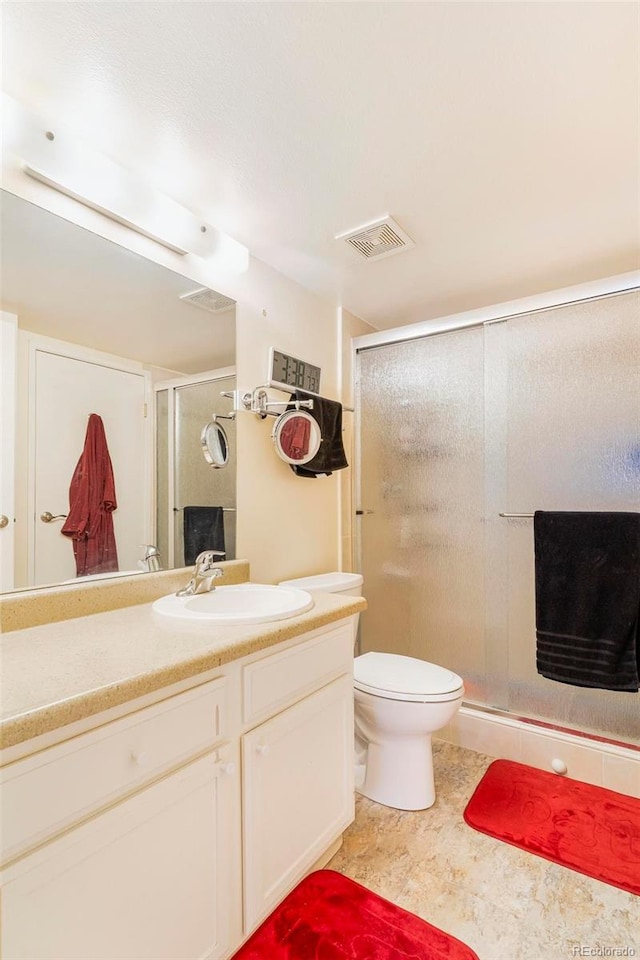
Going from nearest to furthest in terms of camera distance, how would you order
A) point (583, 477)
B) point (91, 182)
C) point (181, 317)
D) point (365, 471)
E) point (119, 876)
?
point (119, 876), point (91, 182), point (181, 317), point (583, 477), point (365, 471)

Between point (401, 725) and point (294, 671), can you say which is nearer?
point (294, 671)

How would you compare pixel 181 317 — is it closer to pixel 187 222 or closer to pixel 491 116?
pixel 187 222

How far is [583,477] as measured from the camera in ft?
6.42

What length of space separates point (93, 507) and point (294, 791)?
98cm

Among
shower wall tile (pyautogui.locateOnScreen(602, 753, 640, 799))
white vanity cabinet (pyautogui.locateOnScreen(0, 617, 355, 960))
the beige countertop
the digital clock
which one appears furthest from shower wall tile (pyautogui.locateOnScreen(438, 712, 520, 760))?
the digital clock

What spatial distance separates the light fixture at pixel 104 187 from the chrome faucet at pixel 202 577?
1.07 m

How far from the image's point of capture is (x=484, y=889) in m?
1.39

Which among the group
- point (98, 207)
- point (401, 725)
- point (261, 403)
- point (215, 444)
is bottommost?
point (401, 725)

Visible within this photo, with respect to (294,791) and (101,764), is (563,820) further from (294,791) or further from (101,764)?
(101,764)

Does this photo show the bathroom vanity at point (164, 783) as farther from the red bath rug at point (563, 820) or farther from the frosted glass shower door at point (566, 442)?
the frosted glass shower door at point (566, 442)

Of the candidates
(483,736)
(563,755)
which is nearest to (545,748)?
(563,755)

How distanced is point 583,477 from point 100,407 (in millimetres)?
1839

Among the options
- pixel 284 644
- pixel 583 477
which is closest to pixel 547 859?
pixel 284 644

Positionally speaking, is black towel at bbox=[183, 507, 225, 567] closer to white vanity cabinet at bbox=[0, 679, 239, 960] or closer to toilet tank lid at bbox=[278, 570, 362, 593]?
toilet tank lid at bbox=[278, 570, 362, 593]
